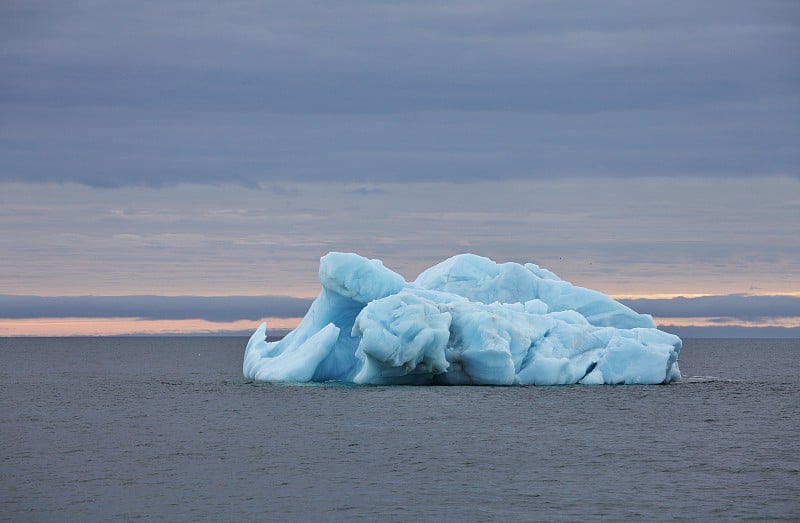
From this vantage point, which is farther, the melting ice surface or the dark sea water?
the melting ice surface

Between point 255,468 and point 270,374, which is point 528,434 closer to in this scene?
point 255,468

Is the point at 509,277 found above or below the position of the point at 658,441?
above

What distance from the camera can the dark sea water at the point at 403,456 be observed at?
21.1 meters

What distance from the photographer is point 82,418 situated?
123ft

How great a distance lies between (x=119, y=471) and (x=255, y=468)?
302 centimetres

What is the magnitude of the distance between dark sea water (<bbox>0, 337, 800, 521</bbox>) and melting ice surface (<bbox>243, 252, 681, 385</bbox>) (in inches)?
45.7

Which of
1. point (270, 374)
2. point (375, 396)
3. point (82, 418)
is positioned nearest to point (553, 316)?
point (375, 396)

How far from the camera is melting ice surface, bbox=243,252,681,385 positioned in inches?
1463

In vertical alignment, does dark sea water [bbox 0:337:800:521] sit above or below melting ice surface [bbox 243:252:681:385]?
below

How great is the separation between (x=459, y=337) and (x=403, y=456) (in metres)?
11.0

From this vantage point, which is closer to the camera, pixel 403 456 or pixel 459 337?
pixel 403 456

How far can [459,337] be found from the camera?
38.5 meters

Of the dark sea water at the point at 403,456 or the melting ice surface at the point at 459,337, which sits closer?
the dark sea water at the point at 403,456

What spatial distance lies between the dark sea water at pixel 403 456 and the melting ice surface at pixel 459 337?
3.81 feet
